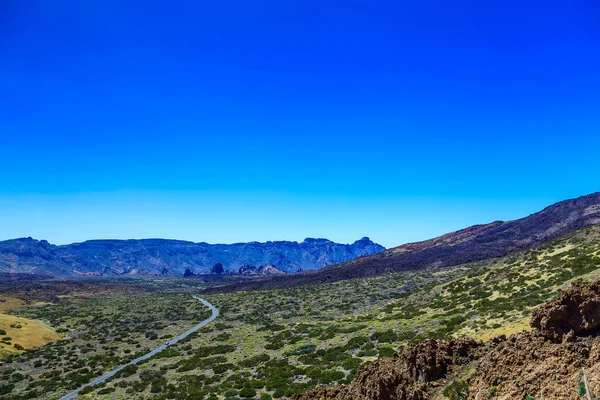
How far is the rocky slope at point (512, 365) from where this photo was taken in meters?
10.0

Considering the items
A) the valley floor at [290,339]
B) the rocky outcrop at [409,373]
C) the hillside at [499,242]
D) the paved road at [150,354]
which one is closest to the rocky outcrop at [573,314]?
the rocky outcrop at [409,373]

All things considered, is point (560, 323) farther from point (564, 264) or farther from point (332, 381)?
point (564, 264)

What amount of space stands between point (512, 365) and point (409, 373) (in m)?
3.66

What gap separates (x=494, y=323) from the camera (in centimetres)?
2431

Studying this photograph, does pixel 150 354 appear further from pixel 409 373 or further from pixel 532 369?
pixel 532 369

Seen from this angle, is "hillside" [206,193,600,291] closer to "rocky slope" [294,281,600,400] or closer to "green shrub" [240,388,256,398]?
"green shrub" [240,388,256,398]

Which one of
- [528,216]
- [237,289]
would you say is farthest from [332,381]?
[528,216]

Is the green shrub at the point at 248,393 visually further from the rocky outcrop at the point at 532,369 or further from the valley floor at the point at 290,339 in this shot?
the rocky outcrop at the point at 532,369

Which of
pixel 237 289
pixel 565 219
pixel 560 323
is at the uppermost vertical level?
pixel 565 219

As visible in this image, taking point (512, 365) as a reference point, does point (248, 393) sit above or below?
below

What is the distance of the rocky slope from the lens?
1001 centimetres

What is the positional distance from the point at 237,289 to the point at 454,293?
87.5 meters

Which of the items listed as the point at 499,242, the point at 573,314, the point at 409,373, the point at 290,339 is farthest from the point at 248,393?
the point at 499,242

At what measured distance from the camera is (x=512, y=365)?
11.6 metres
